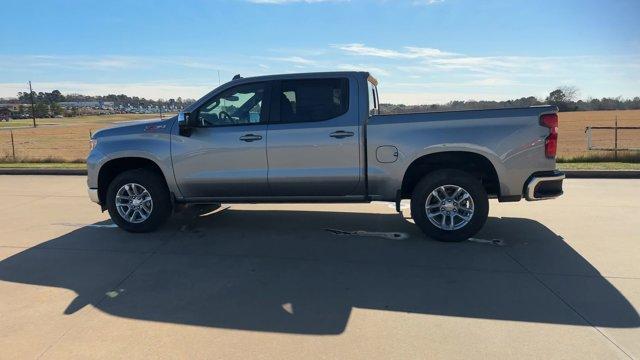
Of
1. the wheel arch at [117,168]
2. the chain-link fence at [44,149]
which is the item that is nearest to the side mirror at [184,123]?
the wheel arch at [117,168]

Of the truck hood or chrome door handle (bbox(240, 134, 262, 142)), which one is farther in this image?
the truck hood

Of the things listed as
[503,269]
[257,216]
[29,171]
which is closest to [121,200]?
[257,216]

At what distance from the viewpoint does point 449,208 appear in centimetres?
557

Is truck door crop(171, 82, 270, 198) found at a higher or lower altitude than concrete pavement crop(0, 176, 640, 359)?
higher

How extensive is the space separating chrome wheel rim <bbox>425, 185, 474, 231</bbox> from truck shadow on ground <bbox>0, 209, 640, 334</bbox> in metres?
0.26

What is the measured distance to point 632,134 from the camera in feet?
103

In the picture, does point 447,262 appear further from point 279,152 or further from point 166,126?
point 166,126

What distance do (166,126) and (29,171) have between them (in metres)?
8.40

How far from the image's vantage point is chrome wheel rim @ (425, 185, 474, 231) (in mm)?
5547

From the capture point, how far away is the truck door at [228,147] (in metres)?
5.83

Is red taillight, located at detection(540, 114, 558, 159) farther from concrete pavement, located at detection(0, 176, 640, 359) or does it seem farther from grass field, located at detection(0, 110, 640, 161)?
grass field, located at detection(0, 110, 640, 161)

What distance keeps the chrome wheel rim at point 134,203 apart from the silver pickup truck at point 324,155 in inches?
0.5

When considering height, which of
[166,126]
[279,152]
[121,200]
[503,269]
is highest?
[166,126]

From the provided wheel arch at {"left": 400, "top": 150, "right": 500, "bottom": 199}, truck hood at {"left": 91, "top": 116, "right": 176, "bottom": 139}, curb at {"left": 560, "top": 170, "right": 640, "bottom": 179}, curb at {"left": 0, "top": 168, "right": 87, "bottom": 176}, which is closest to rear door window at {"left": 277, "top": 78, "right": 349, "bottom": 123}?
wheel arch at {"left": 400, "top": 150, "right": 500, "bottom": 199}
